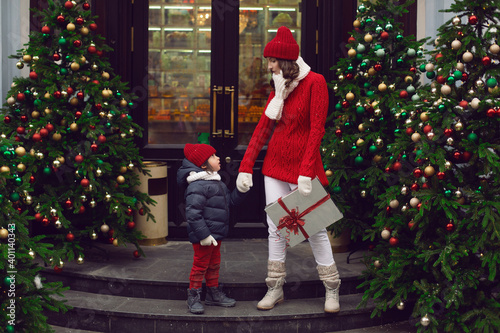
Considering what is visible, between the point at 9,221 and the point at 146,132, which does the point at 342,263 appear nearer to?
the point at 146,132

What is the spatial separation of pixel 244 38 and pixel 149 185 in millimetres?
2025

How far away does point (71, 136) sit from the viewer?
649 centimetres

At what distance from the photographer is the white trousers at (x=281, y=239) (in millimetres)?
5410

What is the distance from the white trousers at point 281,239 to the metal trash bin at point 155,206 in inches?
82.8

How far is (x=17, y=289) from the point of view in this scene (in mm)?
4566

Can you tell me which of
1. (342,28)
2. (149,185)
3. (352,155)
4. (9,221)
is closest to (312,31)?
(342,28)

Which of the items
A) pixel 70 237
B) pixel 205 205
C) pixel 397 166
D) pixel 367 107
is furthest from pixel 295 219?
pixel 70 237

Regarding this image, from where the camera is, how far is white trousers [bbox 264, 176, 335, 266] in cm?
541

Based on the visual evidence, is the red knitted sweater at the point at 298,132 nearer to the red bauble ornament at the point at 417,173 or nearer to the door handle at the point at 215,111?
the red bauble ornament at the point at 417,173

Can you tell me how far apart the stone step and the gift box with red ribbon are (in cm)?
74

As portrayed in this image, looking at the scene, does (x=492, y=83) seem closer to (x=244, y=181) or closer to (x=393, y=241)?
(x=393, y=241)

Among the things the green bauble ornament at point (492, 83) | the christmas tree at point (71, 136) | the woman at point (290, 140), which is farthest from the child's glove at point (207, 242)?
the green bauble ornament at point (492, 83)

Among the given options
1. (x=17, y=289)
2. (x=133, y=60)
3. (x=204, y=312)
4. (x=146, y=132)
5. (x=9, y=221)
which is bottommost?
(x=204, y=312)

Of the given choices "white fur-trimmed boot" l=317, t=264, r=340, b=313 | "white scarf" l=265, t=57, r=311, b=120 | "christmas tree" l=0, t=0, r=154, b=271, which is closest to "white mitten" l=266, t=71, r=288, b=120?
"white scarf" l=265, t=57, r=311, b=120
